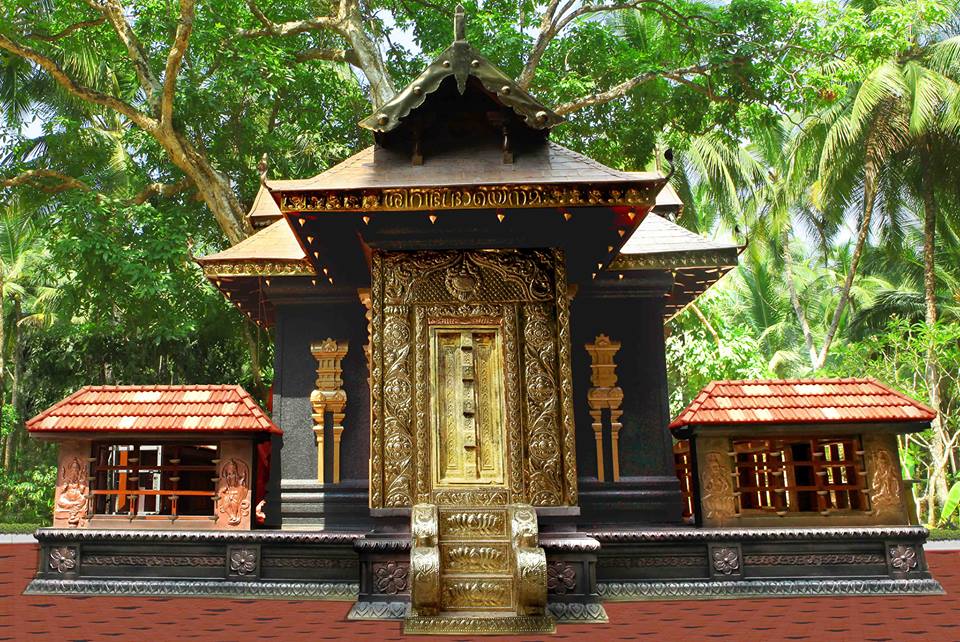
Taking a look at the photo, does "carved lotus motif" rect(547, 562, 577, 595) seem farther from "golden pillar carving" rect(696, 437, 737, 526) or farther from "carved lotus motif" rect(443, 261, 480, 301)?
"carved lotus motif" rect(443, 261, 480, 301)

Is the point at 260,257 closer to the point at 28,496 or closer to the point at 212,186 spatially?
the point at 212,186

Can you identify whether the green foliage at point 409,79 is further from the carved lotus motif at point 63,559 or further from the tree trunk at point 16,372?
the carved lotus motif at point 63,559

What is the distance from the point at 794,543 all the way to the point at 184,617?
579 cm

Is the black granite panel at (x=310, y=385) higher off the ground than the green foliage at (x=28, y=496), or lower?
higher

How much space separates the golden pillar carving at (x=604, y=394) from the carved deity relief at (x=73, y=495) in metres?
5.46

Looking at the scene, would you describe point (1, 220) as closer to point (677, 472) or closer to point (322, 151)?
point (322, 151)

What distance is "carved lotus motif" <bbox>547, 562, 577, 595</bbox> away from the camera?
23.4 ft

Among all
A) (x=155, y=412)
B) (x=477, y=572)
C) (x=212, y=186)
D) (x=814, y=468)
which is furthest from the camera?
(x=212, y=186)

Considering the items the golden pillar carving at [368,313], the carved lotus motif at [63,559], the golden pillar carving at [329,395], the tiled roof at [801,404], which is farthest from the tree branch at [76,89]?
the tiled roof at [801,404]

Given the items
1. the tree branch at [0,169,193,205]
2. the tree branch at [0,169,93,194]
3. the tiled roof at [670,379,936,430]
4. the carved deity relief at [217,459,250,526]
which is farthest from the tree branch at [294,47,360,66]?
the tiled roof at [670,379,936,430]

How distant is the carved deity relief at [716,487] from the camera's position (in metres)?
8.48

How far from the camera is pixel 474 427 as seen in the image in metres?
7.54

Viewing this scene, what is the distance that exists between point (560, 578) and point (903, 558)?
12.1 ft

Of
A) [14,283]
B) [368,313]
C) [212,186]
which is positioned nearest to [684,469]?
[368,313]
